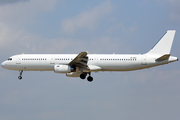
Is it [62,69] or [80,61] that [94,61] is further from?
[62,69]

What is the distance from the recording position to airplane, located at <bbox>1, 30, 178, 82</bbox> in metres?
61.6

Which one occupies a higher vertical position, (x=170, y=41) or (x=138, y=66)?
(x=170, y=41)

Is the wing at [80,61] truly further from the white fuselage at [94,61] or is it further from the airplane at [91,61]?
the white fuselage at [94,61]

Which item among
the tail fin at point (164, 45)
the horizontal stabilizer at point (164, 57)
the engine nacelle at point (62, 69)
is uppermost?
the tail fin at point (164, 45)

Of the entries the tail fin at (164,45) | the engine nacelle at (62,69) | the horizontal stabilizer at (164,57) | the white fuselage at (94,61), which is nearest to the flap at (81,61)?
the engine nacelle at (62,69)

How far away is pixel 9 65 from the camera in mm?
66250

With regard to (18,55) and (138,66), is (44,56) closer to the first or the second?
(18,55)

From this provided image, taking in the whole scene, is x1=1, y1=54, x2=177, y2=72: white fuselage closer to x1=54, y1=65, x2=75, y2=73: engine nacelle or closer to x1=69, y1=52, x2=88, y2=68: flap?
x1=69, y1=52, x2=88, y2=68: flap

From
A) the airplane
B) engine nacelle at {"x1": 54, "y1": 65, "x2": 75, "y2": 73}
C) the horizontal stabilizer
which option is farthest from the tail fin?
engine nacelle at {"x1": 54, "y1": 65, "x2": 75, "y2": 73}

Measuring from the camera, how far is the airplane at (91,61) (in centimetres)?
6156

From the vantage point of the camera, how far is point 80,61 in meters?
61.8

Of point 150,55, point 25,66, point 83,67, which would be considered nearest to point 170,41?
point 150,55

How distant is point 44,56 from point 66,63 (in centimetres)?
442

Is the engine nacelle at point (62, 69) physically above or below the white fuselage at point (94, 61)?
below
